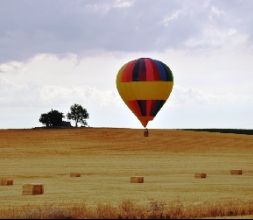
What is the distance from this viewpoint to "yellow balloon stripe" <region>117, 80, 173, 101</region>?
5369 cm

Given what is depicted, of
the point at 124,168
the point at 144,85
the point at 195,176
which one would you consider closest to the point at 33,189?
the point at 195,176

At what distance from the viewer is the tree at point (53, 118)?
339ft

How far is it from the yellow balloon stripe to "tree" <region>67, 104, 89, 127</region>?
64.7 m

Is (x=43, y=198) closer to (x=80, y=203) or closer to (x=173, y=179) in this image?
(x=80, y=203)

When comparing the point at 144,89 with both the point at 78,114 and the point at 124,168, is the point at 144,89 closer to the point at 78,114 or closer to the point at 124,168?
the point at 124,168

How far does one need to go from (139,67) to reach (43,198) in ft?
89.3

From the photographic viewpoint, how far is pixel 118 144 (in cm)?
7769

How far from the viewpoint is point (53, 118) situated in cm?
10319

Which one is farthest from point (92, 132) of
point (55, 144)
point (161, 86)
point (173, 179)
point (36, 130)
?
point (173, 179)

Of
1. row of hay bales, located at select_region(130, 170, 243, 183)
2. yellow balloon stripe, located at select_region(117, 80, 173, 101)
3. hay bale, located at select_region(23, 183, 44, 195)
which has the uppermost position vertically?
yellow balloon stripe, located at select_region(117, 80, 173, 101)

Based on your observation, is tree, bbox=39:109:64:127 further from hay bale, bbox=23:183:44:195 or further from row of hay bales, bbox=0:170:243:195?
hay bale, bbox=23:183:44:195

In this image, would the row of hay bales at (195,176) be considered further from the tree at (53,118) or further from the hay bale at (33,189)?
the tree at (53,118)

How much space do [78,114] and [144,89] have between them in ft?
219

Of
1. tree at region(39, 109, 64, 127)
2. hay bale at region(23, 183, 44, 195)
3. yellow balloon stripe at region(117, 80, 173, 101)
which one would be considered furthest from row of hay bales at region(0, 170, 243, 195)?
tree at region(39, 109, 64, 127)
